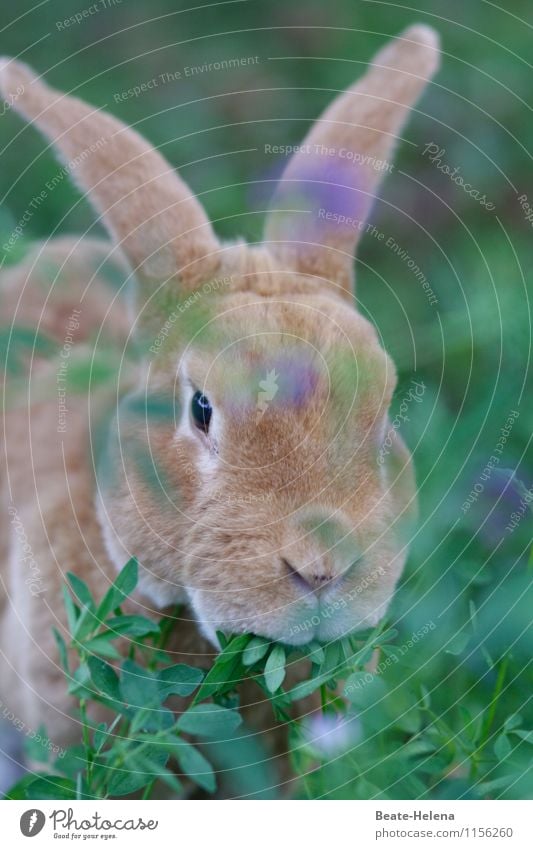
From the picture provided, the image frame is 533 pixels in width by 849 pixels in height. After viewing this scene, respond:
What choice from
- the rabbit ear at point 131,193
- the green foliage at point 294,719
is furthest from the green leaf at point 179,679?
the rabbit ear at point 131,193

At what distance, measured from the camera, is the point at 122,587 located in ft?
2.90

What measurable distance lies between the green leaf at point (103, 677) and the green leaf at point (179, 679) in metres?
0.04

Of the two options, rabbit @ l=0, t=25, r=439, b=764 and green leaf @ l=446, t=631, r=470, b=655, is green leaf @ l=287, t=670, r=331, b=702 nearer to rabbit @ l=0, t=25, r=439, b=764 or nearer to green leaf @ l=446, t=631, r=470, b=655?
rabbit @ l=0, t=25, r=439, b=764

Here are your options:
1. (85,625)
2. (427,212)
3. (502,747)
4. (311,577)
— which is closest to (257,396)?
(311,577)

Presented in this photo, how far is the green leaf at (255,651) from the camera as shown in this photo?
2.78 ft

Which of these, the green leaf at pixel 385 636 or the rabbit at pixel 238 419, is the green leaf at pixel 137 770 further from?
the green leaf at pixel 385 636

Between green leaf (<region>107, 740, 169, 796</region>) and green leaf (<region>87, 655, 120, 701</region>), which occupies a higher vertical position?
green leaf (<region>87, 655, 120, 701</region>)

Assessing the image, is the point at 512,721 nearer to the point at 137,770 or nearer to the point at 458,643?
the point at 458,643

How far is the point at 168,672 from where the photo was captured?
35.1 inches

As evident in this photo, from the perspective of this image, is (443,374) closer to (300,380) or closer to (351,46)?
(300,380)

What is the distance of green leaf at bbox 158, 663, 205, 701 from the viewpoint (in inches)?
34.8
